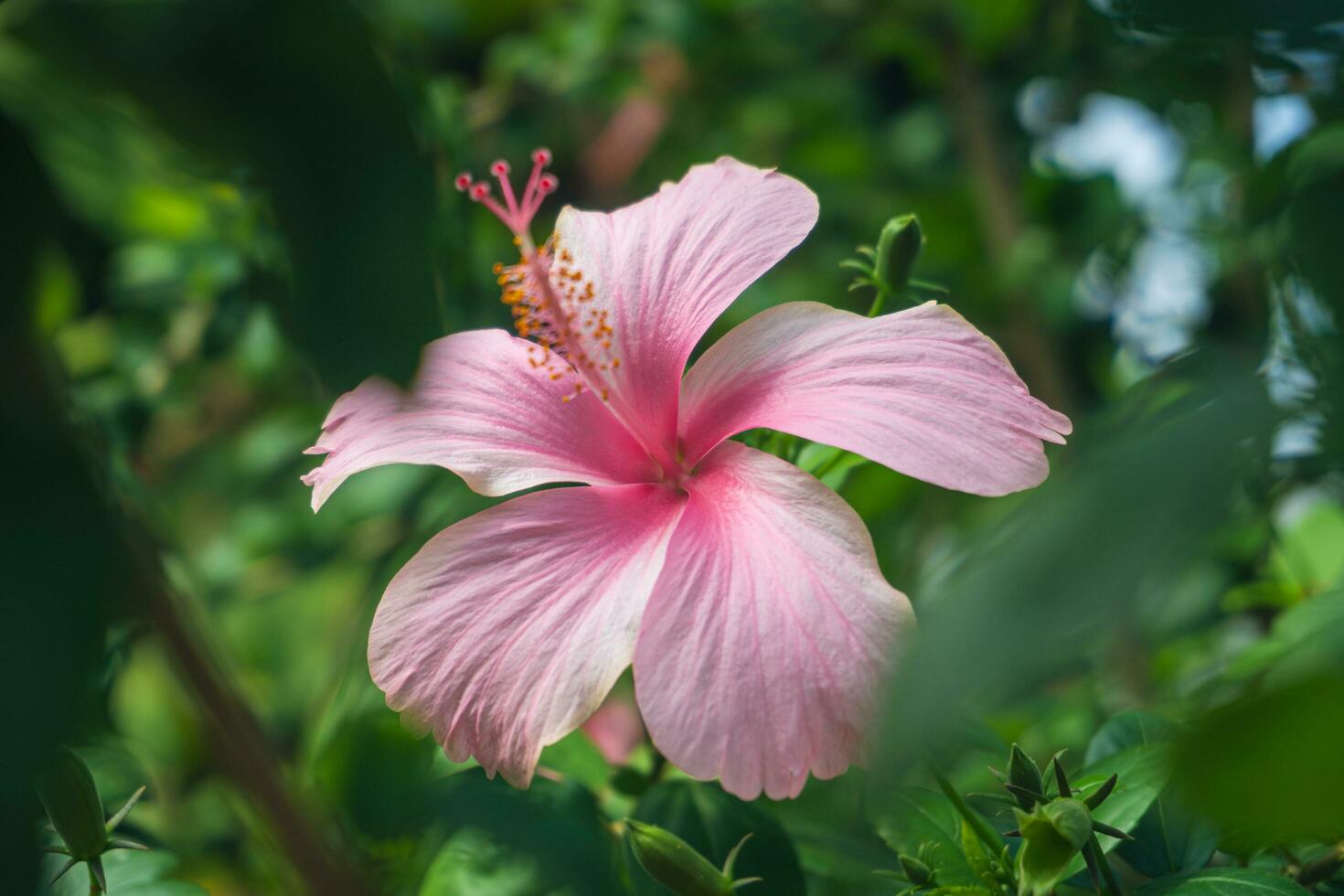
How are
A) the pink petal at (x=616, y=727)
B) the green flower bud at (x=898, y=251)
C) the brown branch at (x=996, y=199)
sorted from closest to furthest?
the green flower bud at (x=898, y=251)
the pink petal at (x=616, y=727)
the brown branch at (x=996, y=199)

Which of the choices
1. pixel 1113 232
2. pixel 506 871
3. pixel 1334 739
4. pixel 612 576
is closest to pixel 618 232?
pixel 612 576

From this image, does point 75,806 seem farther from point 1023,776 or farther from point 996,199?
point 996,199

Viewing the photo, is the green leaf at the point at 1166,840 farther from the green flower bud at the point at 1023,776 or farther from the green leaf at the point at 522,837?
the green leaf at the point at 522,837

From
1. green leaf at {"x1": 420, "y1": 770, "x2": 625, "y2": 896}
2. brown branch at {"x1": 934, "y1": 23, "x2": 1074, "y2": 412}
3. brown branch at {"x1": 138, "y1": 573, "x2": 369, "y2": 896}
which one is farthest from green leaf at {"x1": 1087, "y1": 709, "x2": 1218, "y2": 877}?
brown branch at {"x1": 934, "y1": 23, "x2": 1074, "y2": 412}

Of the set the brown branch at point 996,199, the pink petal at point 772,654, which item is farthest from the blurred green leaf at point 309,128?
the brown branch at point 996,199

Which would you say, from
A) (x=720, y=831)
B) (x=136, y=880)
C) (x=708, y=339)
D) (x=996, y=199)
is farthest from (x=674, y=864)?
(x=996, y=199)

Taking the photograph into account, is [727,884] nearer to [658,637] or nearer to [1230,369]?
[658,637]
